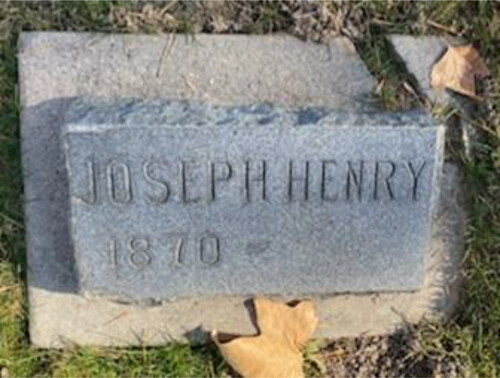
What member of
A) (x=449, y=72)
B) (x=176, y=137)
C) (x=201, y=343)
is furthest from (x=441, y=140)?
(x=201, y=343)

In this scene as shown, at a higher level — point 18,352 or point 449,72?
point 449,72

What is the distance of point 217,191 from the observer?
2238mm

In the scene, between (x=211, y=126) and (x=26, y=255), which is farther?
(x=26, y=255)

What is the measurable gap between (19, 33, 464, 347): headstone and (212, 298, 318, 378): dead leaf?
48 millimetres

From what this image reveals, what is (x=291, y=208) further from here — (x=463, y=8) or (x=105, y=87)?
(x=463, y=8)

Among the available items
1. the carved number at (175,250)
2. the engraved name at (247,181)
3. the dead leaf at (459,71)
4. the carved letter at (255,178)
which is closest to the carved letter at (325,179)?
the engraved name at (247,181)

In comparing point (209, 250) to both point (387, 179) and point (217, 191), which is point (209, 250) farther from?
point (387, 179)

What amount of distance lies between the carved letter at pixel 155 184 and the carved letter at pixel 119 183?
4 cm

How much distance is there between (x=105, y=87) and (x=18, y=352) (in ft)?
2.43

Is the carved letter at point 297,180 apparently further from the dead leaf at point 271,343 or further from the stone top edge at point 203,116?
the dead leaf at point 271,343

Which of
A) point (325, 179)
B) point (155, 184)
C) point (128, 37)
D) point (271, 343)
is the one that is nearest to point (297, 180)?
point (325, 179)

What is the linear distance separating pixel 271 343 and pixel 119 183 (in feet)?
1.94

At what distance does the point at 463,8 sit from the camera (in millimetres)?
2455

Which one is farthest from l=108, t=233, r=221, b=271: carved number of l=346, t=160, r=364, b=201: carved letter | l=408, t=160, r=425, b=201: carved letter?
l=408, t=160, r=425, b=201: carved letter
